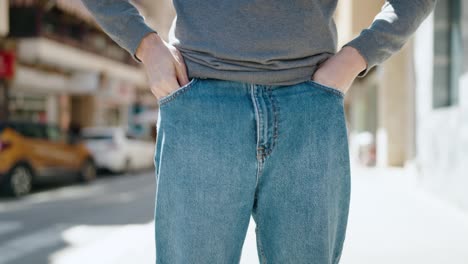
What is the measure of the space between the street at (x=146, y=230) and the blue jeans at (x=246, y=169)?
8.91ft

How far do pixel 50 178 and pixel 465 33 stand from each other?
27.4ft

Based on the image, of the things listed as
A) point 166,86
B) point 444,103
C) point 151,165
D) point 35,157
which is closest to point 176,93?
point 166,86

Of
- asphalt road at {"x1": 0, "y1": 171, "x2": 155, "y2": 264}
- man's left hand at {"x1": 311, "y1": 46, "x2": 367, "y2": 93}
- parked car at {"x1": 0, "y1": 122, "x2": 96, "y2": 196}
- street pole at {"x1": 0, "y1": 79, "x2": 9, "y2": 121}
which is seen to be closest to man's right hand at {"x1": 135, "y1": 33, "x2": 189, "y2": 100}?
man's left hand at {"x1": 311, "y1": 46, "x2": 367, "y2": 93}

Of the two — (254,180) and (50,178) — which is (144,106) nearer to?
(50,178)

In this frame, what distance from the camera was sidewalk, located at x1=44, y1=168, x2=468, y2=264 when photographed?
162 inches

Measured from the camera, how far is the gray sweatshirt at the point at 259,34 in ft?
4.13

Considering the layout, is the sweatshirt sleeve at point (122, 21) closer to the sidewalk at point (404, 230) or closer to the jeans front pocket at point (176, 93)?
the jeans front pocket at point (176, 93)

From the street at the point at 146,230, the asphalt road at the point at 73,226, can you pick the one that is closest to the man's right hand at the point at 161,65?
the street at the point at 146,230

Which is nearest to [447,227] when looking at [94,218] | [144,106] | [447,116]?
[447,116]

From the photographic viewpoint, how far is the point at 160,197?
1247 mm

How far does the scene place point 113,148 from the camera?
16000mm

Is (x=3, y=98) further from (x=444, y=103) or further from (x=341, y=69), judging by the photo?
(x=341, y=69)

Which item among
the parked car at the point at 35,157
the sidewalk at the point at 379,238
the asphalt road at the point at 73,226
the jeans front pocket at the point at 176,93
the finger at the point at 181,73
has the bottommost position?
the asphalt road at the point at 73,226

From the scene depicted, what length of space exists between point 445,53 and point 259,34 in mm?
6833
